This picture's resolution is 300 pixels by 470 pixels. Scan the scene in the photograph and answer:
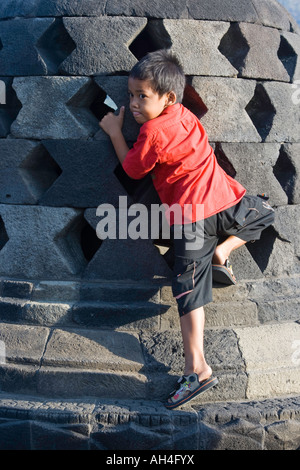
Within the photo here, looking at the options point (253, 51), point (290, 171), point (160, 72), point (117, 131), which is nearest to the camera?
point (160, 72)

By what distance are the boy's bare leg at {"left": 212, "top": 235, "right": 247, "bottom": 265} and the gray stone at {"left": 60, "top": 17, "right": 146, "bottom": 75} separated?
3.60 feet

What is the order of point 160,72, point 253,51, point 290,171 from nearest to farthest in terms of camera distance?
1. point 160,72
2. point 253,51
3. point 290,171

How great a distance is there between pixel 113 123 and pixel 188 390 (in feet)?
4.82

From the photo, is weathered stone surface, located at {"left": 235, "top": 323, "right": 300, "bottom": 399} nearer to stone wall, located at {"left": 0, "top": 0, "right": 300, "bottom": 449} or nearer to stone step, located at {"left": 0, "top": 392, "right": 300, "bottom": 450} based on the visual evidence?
stone wall, located at {"left": 0, "top": 0, "right": 300, "bottom": 449}

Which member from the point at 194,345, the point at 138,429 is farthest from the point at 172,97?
the point at 138,429

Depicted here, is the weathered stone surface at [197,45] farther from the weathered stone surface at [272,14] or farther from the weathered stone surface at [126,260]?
the weathered stone surface at [126,260]

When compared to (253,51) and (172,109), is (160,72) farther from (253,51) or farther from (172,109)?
(253,51)

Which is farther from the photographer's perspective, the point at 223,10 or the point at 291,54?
the point at 291,54

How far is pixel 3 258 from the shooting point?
3096 mm

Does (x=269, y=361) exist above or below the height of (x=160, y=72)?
below

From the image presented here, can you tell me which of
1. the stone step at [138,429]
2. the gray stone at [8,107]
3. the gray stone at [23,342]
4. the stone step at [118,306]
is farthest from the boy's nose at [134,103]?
the stone step at [138,429]

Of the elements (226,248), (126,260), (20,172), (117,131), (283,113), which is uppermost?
(283,113)

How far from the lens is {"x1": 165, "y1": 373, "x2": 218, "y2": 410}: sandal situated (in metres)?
2.55

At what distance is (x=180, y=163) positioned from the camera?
2670 mm
